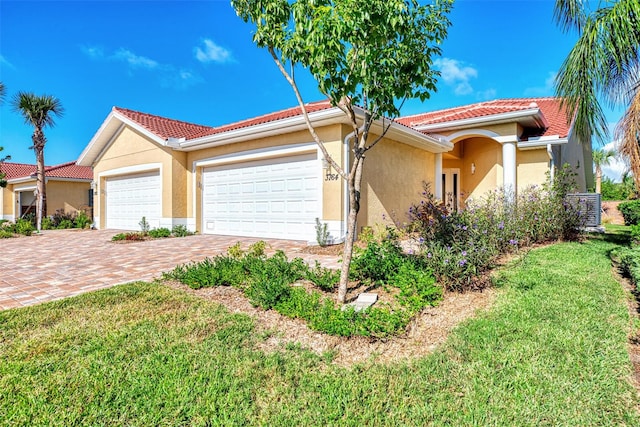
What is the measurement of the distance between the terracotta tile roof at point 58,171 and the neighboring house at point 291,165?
7.31 meters

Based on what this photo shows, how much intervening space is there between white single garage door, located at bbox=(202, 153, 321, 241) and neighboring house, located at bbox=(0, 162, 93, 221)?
13982 millimetres

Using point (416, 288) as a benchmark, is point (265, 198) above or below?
above

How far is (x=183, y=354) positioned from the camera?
118 inches

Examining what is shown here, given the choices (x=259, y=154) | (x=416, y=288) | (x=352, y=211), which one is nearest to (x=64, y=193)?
(x=259, y=154)

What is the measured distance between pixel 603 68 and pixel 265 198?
352 inches

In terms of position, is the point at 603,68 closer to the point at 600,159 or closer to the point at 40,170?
the point at 40,170

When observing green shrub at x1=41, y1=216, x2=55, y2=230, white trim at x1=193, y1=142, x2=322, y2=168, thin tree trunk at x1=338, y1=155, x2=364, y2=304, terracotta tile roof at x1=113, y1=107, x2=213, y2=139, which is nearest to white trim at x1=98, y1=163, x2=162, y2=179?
terracotta tile roof at x1=113, y1=107, x2=213, y2=139

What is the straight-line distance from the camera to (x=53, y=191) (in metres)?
21.6

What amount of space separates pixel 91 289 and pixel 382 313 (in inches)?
169

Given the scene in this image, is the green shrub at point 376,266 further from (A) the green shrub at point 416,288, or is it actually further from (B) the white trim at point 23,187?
(B) the white trim at point 23,187

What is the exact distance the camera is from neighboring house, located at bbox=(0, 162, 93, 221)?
2150cm

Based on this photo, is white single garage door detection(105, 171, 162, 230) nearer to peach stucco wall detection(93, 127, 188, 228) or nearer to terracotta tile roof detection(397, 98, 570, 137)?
peach stucco wall detection(93, 127, 188, 228)

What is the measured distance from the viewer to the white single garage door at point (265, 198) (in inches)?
395

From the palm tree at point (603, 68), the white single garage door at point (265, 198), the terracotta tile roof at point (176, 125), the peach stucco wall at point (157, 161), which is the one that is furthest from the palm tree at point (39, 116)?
the palm tree at point (603, 68)
